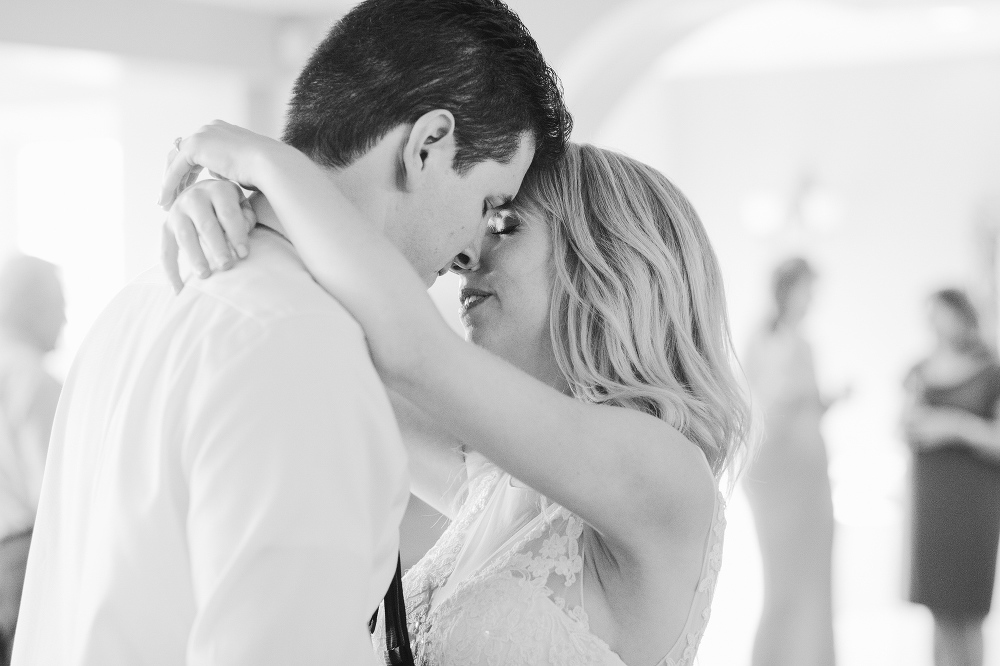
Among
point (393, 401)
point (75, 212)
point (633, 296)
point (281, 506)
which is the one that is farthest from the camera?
point (75, 212)

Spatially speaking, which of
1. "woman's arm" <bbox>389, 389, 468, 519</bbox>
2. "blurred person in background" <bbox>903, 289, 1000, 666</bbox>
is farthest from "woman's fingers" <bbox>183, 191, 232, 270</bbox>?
"blurred person in background" <bbox>903, 289, 1000, 666</bbox>

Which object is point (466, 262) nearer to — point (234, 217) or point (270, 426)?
point (234, 217)

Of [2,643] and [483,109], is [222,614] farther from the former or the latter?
[2,643]

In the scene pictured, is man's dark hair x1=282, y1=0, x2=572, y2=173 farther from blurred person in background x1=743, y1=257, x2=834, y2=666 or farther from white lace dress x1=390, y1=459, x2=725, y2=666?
blurred person in background x1=743, y1=257, x2=834, y2=666

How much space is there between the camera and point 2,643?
11.7 ft

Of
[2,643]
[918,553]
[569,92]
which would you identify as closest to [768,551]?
[918,553]

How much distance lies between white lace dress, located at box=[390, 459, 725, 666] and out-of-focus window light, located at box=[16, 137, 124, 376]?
8244 mm

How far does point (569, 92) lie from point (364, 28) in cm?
347

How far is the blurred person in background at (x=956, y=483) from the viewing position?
4.27 m

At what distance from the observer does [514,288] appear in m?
1.58

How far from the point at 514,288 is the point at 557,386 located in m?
0.18

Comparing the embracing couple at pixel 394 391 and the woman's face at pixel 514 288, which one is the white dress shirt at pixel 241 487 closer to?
the embracing couple at pixel 394 391

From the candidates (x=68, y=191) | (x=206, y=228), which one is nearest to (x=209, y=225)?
(x=206, y=228)

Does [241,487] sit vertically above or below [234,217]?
below
